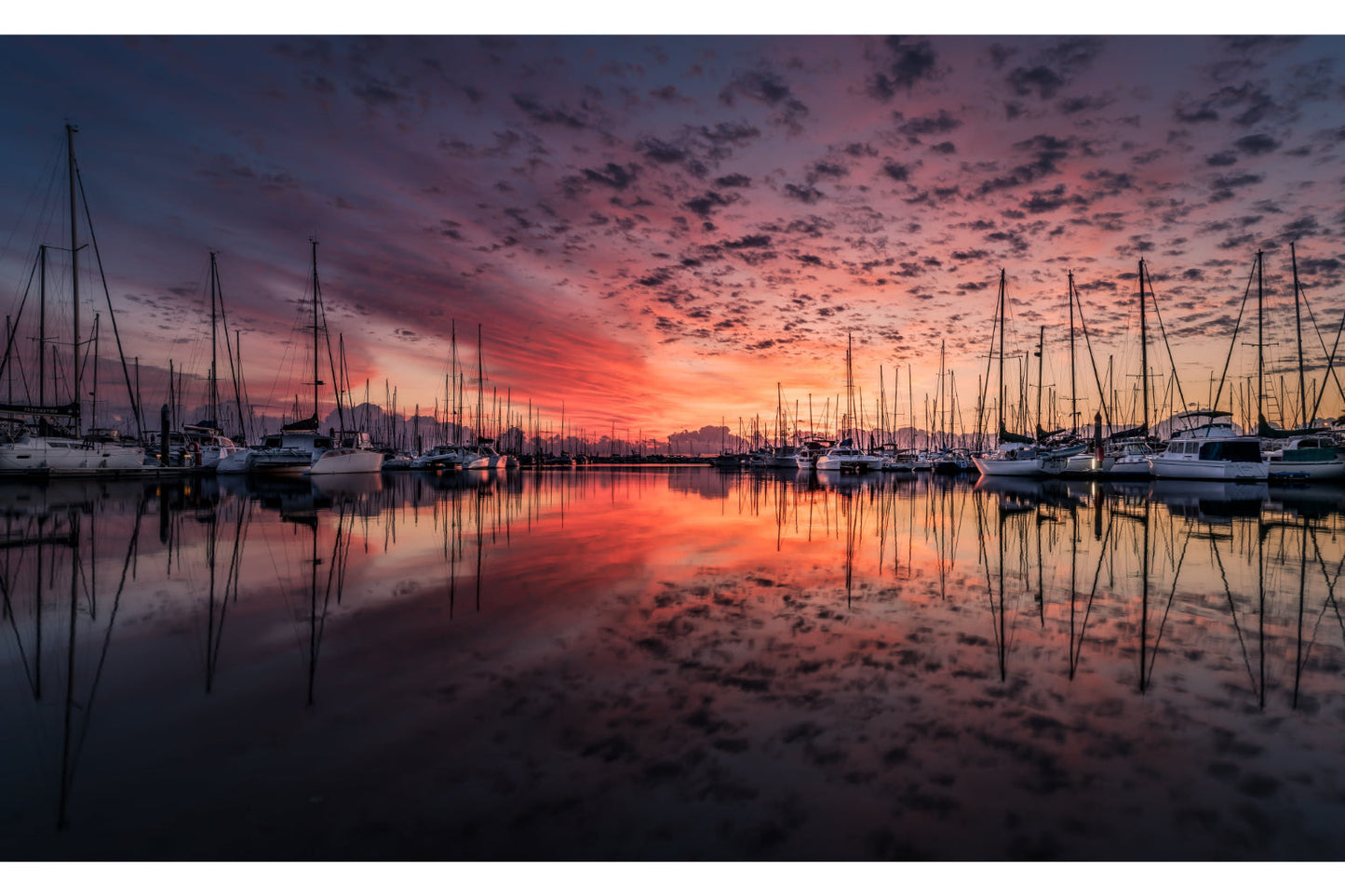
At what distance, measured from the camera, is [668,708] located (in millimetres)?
4520

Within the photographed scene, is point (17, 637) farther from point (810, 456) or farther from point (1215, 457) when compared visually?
point (810, 456)

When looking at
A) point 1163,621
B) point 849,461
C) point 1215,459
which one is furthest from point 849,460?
point 1163,621

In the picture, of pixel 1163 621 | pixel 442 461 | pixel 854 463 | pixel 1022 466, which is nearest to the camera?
pixel 1163 621

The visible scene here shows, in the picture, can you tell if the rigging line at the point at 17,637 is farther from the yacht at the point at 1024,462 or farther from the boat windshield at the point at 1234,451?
the yacht at the point at 1024,462

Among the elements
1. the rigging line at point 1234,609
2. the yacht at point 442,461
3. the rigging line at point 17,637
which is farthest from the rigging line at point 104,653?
the yacht at point 442,461

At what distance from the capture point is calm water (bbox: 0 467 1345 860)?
3051 millimetres

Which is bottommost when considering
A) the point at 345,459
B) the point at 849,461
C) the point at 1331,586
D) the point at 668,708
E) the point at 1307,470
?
the point at 1331,586

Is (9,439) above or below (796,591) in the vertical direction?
above

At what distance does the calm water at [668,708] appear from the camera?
10.0 ft

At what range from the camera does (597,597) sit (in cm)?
812

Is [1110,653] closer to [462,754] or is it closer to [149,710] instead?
[462,754]

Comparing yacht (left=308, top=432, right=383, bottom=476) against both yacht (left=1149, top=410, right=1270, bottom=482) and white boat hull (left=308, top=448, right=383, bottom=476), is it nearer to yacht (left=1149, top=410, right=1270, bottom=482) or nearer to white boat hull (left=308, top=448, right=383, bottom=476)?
white boat hull (left=308, top=448, right=383, bottom=476)

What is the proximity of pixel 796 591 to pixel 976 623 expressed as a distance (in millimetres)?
2340

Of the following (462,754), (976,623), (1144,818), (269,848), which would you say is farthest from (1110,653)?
(269,848)
